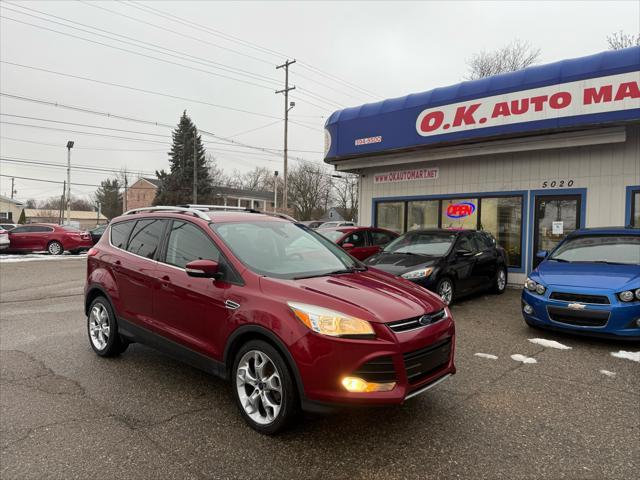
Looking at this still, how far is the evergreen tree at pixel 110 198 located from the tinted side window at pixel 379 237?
79.2m

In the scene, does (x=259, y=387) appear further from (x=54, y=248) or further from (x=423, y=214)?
(x=54, y=248)

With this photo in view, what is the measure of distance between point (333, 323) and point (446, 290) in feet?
17.8

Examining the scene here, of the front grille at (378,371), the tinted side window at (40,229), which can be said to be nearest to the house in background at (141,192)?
the tinted side window at (40,229)

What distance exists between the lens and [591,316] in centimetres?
539

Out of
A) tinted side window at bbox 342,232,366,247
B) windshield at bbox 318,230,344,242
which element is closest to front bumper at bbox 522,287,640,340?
tinted side window at bbox 342,232,366,247

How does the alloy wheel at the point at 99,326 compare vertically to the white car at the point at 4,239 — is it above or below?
below

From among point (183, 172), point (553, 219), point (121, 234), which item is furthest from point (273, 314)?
point (183, 172)

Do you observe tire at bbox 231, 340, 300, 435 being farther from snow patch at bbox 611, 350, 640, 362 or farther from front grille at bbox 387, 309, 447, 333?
snow patch at bbox 611, 350, 640, 362

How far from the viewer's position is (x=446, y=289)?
786 centimetres

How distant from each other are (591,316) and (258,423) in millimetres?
4483

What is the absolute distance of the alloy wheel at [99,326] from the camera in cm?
502

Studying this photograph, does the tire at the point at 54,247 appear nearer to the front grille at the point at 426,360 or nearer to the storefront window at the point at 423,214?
the storefront window at the point at 423,214

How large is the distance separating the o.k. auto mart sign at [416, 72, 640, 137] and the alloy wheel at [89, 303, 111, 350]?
9.53m

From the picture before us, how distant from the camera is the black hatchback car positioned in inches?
297
